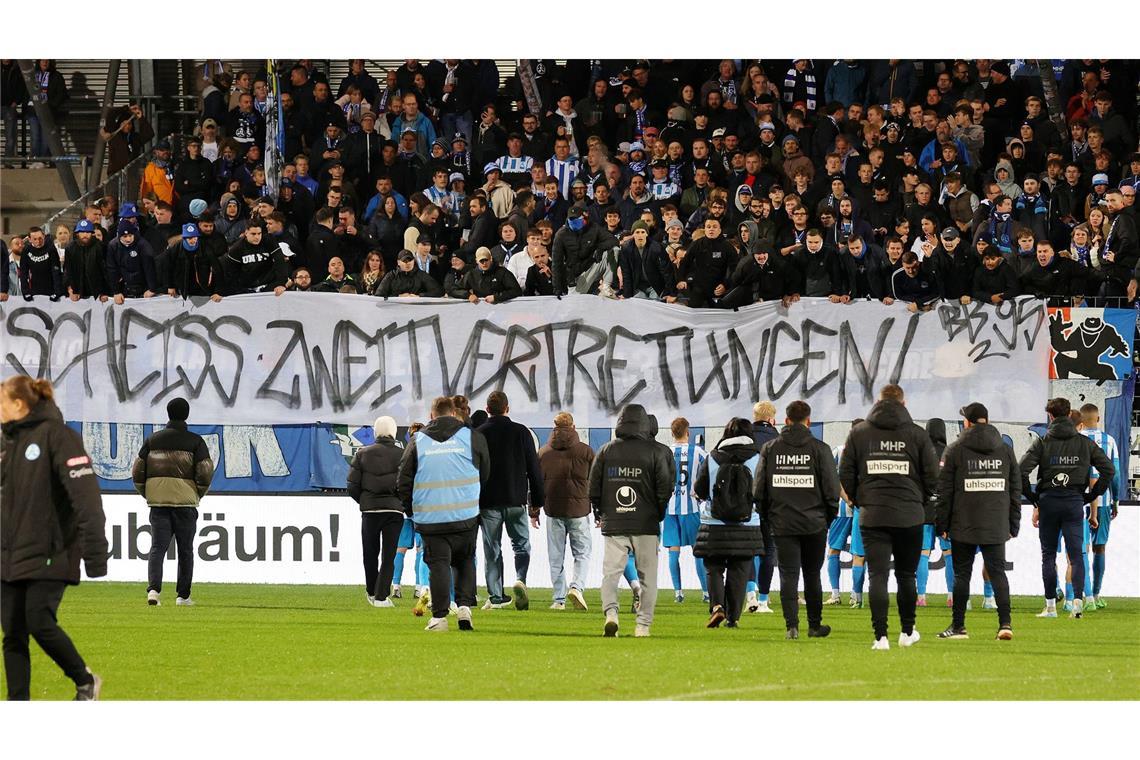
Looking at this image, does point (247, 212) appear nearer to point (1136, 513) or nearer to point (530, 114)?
point (530, 114)

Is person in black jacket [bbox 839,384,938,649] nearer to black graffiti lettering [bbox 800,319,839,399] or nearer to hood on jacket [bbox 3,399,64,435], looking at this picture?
hood on jacket [bbox 3,399,64,435]

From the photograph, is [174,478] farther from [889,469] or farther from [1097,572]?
[1097,572]

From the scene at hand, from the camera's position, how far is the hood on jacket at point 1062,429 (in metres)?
15.2

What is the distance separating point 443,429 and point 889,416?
11.2ft

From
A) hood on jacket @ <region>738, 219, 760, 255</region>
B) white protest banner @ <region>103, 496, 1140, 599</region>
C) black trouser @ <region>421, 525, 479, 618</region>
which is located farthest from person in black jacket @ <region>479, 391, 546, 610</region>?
hood on jacket @ <region>738, 219, 760, 255</region>

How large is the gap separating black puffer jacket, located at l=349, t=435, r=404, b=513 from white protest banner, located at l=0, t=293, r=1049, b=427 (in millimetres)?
3593

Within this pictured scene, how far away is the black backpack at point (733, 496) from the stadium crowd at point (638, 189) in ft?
20.6

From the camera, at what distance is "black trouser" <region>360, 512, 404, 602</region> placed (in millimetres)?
16172

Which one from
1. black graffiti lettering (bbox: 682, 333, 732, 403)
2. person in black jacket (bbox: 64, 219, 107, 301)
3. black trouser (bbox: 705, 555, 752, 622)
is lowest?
black trouser (bbox: 705, 555, 752, 622)

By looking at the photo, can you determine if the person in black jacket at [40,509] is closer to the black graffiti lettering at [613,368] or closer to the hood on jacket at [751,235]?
the black graffiti lettering at [613,368]

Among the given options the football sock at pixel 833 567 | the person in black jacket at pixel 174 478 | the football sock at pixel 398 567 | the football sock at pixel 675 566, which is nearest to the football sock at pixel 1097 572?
the football sock at pixel 833 567

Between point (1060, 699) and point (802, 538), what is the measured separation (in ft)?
10.0

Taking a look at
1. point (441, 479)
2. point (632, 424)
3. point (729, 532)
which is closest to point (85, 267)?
point (441, 479)

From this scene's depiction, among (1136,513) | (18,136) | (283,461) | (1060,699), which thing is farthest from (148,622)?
(18,136)
